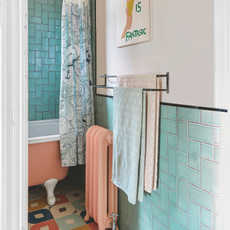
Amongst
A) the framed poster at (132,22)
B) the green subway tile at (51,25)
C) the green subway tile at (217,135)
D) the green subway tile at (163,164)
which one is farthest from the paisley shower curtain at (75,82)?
the green subway tile at (217,135)

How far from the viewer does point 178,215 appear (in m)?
1.20

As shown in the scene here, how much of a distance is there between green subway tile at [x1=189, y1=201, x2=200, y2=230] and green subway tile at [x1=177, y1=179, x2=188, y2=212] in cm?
3

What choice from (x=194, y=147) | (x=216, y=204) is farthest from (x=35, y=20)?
(x=216, y=204)

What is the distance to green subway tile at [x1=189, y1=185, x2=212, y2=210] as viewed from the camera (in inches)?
39.9

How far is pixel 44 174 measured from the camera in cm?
206

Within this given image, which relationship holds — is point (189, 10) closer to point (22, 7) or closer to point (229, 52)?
point (229, 52)

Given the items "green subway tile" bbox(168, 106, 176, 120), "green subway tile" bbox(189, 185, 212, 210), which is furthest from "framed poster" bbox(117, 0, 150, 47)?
"green subway tile" bbox(189, 185, 212, 210)

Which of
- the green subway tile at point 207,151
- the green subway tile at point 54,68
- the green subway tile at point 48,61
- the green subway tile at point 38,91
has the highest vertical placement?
the green subway tile at point 48,61

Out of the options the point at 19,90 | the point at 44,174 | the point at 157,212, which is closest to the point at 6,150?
the point at 19,90

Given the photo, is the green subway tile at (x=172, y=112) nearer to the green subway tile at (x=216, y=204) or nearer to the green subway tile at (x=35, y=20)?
the green subway tile at (x=216, y=204)

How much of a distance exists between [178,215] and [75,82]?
57.0 inches

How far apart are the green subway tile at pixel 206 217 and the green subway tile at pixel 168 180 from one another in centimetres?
21

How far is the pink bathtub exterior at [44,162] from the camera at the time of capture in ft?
6.46

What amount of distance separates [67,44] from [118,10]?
63 centimetres
